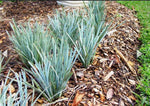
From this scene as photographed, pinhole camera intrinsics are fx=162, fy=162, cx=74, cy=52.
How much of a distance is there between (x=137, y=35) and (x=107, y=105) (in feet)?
5.92

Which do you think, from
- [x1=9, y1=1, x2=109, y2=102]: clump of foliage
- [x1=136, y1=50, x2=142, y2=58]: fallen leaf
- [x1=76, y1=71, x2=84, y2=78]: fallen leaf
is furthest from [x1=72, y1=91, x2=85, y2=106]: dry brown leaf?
[x1=136, y1=50, x2=142, y2=58]: fallen leaf

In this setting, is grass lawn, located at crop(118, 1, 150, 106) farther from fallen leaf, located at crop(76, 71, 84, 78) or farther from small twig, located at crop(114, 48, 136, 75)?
fallen leaf, located at crop(76, 71, 84, 78)

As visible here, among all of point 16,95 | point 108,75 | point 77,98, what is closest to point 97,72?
point 108,75

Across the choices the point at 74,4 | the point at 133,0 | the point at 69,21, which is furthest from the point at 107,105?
the point at 133,0

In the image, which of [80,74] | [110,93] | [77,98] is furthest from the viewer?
[80,74]

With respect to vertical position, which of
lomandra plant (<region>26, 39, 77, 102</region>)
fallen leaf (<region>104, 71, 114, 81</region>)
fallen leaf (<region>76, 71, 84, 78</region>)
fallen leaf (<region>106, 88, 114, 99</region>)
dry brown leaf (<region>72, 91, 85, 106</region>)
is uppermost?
lomandra plant (<region>26, 39, 77, 102</region>)

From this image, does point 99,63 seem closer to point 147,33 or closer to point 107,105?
point 107,105

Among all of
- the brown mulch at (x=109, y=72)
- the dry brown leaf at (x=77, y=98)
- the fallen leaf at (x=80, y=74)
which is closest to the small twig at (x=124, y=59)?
the brown mulch at (x=109, y=72)

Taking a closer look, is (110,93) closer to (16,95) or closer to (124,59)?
(124,59)

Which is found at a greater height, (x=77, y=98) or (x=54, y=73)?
(x=54, y=73)

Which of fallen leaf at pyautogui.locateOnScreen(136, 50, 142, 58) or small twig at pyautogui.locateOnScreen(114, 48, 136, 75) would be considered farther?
fallen leaf at pyautogui.locateOnScreen(136, 50, 142, 58)

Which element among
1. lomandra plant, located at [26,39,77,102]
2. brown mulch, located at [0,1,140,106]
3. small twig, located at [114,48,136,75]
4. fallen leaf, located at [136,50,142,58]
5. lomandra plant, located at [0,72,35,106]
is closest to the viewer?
lomandra plant, located at [0,72,35,106]

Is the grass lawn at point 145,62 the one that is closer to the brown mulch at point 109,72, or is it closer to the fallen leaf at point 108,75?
the brown mulch at point 109,72

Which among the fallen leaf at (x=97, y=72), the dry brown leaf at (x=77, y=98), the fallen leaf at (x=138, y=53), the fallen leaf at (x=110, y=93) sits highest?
the fallen leaf at (x=97, y=72)
